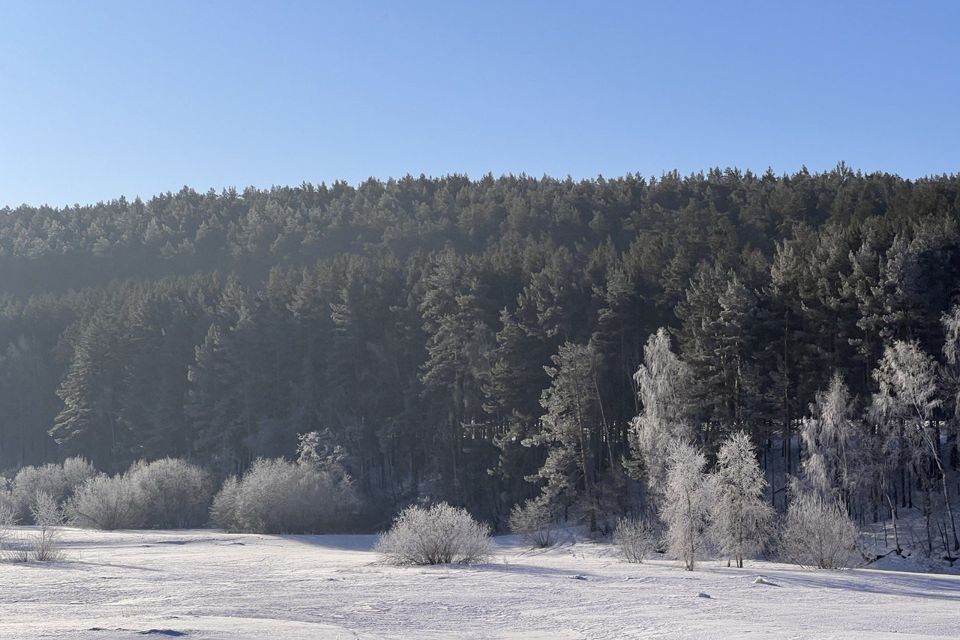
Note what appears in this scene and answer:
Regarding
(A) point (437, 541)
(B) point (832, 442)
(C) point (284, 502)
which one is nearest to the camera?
(A) point (437, 541)

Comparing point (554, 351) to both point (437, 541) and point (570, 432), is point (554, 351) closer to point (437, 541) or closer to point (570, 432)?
point (570, 432)

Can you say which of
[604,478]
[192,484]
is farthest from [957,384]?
[192,484]

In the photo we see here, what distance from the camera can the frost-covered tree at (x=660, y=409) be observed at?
45.8 metres

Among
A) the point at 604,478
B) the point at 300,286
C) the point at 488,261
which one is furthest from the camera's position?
the point at 300,286

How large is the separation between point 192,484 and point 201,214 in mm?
89635

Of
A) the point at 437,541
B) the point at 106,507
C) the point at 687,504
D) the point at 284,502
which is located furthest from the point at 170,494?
the point at 687,504

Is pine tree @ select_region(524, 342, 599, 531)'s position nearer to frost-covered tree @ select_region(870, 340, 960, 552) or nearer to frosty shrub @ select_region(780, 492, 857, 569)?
frost-covered tree @ select_region(870, 340, 960, 552)

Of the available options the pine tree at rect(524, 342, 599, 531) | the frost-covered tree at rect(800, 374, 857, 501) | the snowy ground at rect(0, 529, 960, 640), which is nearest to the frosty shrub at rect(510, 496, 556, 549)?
the pine tree at rect(524, 342, 599, 531)

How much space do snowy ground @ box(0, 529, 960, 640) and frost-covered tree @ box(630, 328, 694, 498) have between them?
26.0 feet

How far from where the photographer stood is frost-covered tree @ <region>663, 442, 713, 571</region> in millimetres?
37750

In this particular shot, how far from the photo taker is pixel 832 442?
43500 millimetres

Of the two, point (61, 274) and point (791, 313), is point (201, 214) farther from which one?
point (791, 313)

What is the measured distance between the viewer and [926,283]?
48.0 m

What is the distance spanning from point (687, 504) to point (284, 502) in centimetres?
3053
